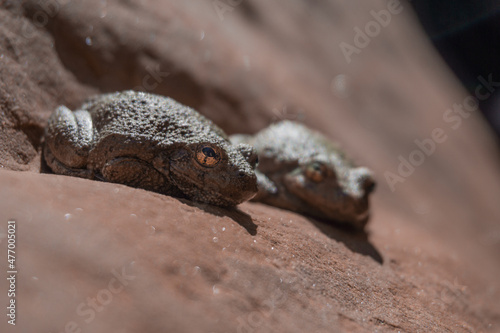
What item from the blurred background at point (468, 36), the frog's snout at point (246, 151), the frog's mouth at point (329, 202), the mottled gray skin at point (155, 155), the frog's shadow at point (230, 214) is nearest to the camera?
the frog's shadow at point (230, 214)

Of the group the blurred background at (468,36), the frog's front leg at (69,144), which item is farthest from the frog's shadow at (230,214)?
the blurred background at (468,36)

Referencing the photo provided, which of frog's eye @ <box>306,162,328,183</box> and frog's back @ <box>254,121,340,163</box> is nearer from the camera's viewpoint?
frog's eye @ <box>306,162,328,183</box>

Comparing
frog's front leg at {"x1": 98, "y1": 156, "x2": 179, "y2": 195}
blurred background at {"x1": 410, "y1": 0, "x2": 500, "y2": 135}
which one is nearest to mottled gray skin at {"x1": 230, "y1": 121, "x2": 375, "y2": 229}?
frog's front leg at {"x1": 98, "y1": 156, "x2": 179, "y2": 195}

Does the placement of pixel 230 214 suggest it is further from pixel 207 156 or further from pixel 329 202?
pixel 329 202

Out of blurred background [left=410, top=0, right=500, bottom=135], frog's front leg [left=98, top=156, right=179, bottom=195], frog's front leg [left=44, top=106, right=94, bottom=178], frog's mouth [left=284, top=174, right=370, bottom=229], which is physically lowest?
frog's front leg [left=44, top=106, right=94, bottom=178]

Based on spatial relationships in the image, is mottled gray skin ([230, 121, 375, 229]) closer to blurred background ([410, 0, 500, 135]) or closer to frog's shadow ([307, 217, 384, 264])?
frog's shadow ([307, 217, 384, 264])

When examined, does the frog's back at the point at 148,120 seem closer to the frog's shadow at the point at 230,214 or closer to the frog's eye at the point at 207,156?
the frog's eye at the point at 207,156

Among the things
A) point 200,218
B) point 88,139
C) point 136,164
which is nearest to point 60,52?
point 88,139

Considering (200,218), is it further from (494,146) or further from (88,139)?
(494,146)
